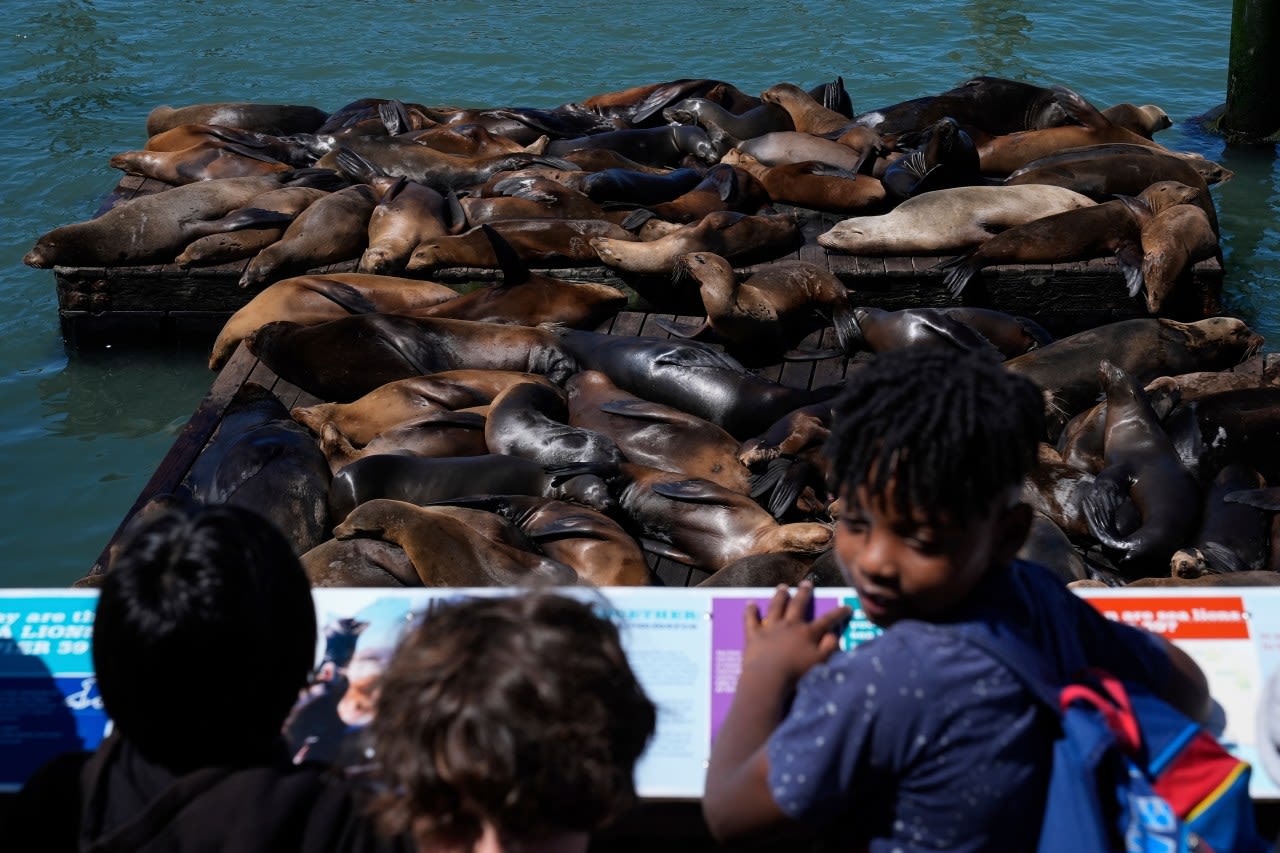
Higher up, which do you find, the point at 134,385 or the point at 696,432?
the point at 696,432

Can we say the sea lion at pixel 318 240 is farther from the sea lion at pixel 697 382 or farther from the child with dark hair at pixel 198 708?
the child with dark hair at pixel 198 708

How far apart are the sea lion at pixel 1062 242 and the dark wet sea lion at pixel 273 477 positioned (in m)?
3.91

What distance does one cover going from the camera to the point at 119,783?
1636 mm

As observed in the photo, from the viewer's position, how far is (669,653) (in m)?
2.40

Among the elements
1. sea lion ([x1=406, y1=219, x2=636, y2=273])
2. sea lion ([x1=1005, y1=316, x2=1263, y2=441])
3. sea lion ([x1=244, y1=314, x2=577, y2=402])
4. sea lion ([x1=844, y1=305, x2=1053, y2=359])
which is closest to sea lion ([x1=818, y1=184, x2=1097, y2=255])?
sea lion ([x1=844, y1=305, x2=1053, y2=359])

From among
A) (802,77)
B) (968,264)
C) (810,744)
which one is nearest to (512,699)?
(810,744)

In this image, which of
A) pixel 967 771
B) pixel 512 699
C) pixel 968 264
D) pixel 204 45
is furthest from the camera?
pixel 204 45

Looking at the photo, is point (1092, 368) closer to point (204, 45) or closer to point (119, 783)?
point (119, 783)

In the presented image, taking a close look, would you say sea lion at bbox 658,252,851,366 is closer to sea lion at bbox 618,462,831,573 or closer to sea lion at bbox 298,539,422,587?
sea lion at bbox 618,462,831,573

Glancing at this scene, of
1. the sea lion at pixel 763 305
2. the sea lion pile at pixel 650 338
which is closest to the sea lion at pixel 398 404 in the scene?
the sea lion pile at pixel 650 338

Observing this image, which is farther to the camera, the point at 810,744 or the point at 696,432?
the point at 696,432

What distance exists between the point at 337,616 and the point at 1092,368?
4589 millimetres

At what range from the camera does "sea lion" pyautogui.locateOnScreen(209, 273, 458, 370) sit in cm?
707

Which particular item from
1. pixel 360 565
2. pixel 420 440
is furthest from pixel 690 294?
pixel 360 565
